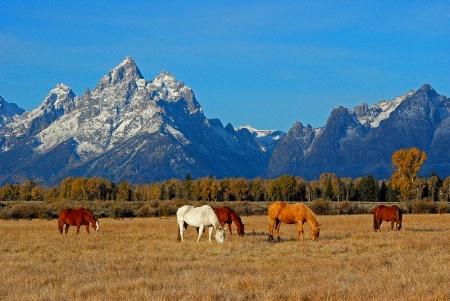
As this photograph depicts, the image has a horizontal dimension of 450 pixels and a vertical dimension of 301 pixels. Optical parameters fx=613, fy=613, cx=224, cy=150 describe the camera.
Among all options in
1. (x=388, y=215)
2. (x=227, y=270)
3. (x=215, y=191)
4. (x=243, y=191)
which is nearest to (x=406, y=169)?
(x=243, y=191)

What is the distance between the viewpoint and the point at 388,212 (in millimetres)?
35125

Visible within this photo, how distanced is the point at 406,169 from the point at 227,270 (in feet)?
351

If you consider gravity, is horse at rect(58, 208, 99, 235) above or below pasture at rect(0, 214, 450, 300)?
above

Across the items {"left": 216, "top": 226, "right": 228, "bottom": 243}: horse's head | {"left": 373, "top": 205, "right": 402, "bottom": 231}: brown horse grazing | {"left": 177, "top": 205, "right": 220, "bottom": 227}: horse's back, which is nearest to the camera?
{"left": 216, "top": 226, "right": 228, "bottom": 243}: horse's head

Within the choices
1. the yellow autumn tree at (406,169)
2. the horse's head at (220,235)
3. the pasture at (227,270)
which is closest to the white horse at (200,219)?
the horse's head at (220,235)

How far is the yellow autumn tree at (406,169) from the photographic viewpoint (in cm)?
11556

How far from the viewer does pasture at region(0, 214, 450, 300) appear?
44.8 feet

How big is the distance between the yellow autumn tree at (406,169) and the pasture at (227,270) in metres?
92.5

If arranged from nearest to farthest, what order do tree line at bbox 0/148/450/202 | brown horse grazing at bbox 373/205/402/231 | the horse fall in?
the horse < brown horse grazing at bbox 373/205/402/231 < tree line at bbox 0/148/450/202

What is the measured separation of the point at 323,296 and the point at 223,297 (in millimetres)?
2167

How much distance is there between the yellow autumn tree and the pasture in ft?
303

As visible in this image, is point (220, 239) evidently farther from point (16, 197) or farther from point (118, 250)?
point (16, 197)

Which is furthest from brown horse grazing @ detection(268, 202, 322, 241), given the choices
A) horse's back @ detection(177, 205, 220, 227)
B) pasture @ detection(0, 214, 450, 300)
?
horse's back @ detection(177, 205, 220, 227)

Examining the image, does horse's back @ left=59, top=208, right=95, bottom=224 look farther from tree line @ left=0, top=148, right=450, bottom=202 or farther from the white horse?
tree line @ left=0, top=148, right=450, bottom=202
